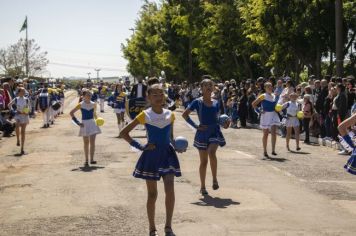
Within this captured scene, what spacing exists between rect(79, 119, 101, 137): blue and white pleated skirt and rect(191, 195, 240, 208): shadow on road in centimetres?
513

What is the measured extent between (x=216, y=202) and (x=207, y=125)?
1575 millimetres

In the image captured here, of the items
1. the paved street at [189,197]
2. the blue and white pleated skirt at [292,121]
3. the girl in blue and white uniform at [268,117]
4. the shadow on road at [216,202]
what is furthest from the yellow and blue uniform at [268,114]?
the shadow on road at [216,202]

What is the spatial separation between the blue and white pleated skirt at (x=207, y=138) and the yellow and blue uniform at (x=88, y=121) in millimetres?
4523

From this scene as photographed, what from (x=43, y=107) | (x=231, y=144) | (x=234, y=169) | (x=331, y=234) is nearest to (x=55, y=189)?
(x=234, y=169)

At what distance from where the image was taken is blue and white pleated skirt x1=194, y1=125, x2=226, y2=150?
35.4 ft

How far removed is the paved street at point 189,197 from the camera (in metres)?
8.24

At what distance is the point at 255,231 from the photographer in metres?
7.89

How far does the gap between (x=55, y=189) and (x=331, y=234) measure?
5501 millimetres

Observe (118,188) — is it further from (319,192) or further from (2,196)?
(319,192)

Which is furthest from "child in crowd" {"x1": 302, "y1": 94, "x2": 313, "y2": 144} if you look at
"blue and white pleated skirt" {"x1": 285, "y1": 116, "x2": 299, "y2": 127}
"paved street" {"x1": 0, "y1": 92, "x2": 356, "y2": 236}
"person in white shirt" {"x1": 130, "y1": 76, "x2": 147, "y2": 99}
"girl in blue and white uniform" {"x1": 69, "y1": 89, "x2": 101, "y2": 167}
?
"girl in blue and white uniform" {"x1": 69, "y1": 89, "x2": 101, "y2": 167}

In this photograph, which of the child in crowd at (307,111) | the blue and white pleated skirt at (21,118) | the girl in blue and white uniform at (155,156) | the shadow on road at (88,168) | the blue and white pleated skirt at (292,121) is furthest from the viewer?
the child in crowd at (307,111)

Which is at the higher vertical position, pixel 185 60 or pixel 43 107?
pixel 185 60

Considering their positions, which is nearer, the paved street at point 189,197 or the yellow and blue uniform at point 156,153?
the yellow and blue uniform at point 156,153

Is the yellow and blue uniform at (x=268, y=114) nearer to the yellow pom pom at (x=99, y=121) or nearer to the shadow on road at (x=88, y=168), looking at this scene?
the yellow pom pom at (x=99, y=121)
